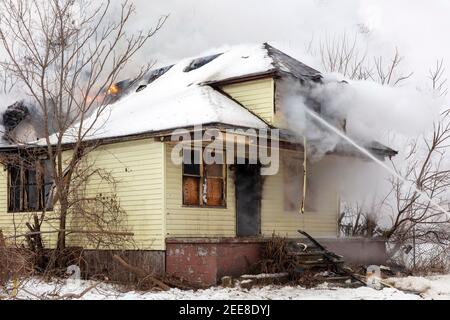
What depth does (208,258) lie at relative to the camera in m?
14.0

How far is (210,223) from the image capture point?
15797 mm

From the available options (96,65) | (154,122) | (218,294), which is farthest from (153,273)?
(96,65)

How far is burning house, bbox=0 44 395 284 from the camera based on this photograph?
14.7m

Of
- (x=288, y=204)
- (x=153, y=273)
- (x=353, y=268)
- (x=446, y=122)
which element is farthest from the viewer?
(x=446, y=122)

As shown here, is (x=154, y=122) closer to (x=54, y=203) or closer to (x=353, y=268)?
(x=54, y=203)

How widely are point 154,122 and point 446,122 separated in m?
12.4

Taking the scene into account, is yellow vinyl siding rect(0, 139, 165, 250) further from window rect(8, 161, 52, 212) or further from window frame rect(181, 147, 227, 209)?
window rect(8, 161, 52, 212)

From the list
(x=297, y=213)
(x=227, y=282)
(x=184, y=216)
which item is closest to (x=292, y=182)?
(x=297, y=213)

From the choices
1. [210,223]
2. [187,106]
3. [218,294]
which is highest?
[187,106]

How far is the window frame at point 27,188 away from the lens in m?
17.5

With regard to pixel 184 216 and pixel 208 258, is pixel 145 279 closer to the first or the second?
pixel 208 258


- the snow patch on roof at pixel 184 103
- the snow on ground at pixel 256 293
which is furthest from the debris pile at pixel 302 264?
the snow patch on roof at pixel 184 103

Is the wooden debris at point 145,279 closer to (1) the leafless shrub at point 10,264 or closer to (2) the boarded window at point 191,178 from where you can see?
(2) the boarded window at point 191,178

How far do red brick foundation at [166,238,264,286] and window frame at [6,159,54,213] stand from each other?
14.5ft
